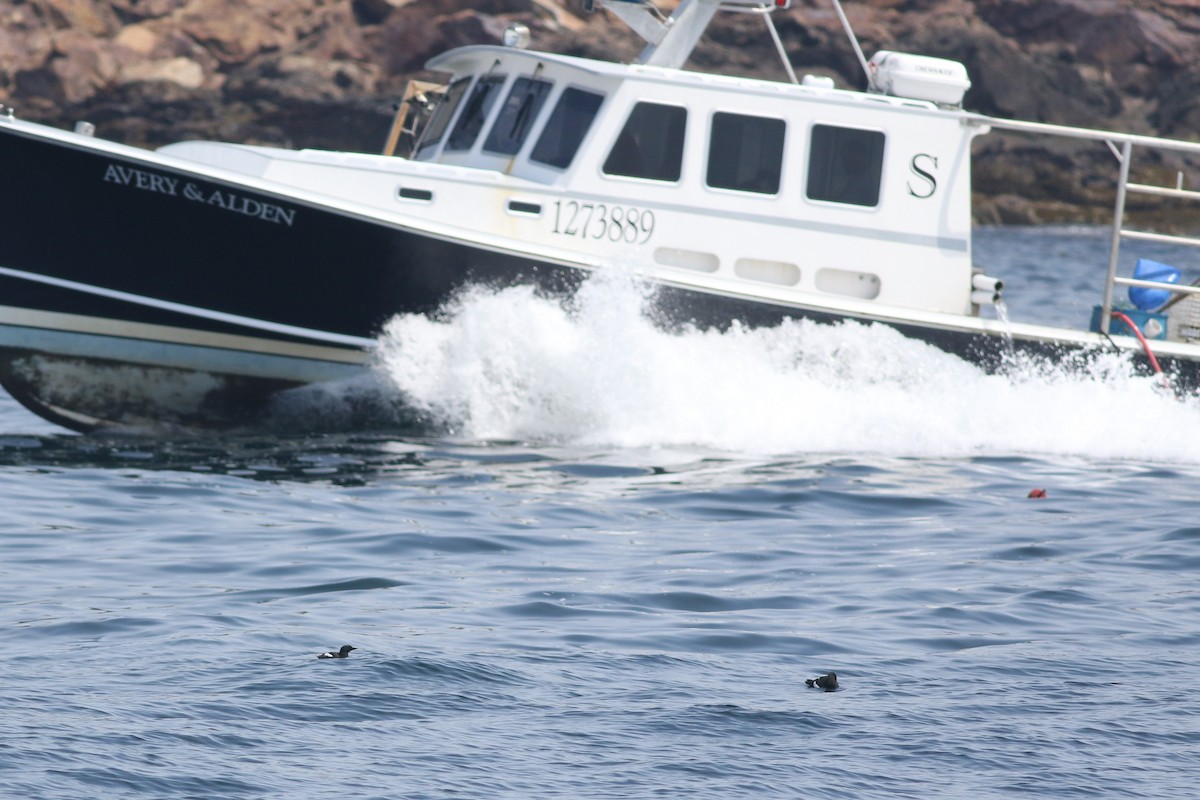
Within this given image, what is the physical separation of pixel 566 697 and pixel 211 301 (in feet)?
17.3

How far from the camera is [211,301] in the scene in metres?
9.68

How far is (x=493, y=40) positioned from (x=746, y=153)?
27989 millimetres

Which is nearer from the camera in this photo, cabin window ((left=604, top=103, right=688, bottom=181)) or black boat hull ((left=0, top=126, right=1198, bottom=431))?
black boat hull ((left=0, top=126, right=1198, bottom=431))

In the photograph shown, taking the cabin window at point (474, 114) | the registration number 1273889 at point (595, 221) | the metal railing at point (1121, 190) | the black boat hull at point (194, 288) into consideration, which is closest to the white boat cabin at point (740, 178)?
the registration number 1273889 at point (595, 221)

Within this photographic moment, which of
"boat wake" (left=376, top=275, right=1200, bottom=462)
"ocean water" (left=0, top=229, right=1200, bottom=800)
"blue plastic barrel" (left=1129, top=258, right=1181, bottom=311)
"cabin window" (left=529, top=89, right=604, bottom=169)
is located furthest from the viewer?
"blue plastic barrel" (left=1129, top=258, right=1181, bottom=311)

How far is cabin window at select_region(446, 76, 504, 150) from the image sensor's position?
1092 centimetres

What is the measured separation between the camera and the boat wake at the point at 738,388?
387 inches

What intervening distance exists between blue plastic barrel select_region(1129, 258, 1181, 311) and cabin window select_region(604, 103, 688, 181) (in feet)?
11.0

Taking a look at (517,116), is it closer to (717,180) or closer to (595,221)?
(595,221)

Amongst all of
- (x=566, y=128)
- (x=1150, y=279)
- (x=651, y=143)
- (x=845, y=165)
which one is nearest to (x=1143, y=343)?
(x=1150, y=279)

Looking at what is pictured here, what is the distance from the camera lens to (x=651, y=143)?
1027cm

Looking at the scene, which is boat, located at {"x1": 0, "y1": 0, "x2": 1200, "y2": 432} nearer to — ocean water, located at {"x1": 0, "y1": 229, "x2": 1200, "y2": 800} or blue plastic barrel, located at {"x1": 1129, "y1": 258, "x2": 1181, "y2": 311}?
blue plastic barrel, located at {"x1": 1129, "y1": 258, "x2": 1181, "y2": 311}

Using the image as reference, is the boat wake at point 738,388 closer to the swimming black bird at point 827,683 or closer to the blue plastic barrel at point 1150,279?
the blue plastic barrel at point 1150,279

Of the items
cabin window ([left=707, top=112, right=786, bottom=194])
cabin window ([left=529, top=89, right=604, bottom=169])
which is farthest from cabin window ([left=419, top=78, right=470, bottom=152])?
cabin window ([left=707, top=112, right=786, bottom=194])
